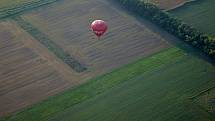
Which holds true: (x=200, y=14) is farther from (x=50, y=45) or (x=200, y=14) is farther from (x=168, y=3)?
(x=50, y=45)

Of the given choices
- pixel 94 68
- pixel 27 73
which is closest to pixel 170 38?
pixel 94 68

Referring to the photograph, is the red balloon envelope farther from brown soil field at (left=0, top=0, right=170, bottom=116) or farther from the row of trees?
the row of trees

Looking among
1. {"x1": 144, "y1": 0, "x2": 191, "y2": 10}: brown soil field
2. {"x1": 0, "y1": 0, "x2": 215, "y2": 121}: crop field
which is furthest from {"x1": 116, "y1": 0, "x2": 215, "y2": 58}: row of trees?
{"x1": 144, "y1": 0, "x2": 191, "y2": 10}: brown soil field

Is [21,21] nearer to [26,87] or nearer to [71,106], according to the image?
[26,87]

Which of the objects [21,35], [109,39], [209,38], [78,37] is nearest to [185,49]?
[209,38]

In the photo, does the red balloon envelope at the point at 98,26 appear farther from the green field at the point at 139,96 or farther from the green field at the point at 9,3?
the green field at the point at 9,3
